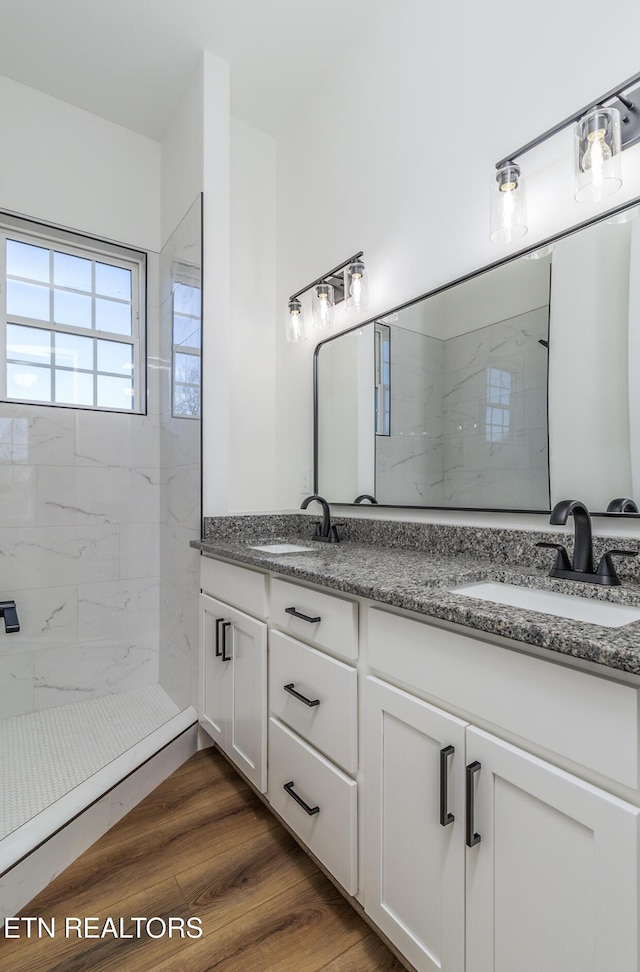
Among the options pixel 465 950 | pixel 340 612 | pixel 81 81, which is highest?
pixel 81 81

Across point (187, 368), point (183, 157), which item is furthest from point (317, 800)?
point (183, 157)

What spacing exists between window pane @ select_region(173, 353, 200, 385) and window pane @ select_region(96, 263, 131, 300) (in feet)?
1.99

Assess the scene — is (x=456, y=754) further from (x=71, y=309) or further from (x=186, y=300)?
(x=71, y=309)

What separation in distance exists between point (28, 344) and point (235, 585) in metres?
1.64

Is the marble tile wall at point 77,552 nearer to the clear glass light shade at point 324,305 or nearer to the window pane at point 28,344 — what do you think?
the window pane at point 28,344

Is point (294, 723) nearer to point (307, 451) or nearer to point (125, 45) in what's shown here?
point (307, 451)

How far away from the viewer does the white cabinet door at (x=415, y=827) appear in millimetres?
905

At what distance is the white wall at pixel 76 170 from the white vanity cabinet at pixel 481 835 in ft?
8.33

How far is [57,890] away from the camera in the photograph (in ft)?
4.43

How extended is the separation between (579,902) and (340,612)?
0.67 metres

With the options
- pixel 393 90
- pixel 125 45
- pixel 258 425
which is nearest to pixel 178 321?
pixel 258 425

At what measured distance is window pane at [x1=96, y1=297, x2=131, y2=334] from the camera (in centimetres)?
260

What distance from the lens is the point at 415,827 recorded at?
3.25 ft

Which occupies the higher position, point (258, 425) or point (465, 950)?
point (258, 425)
